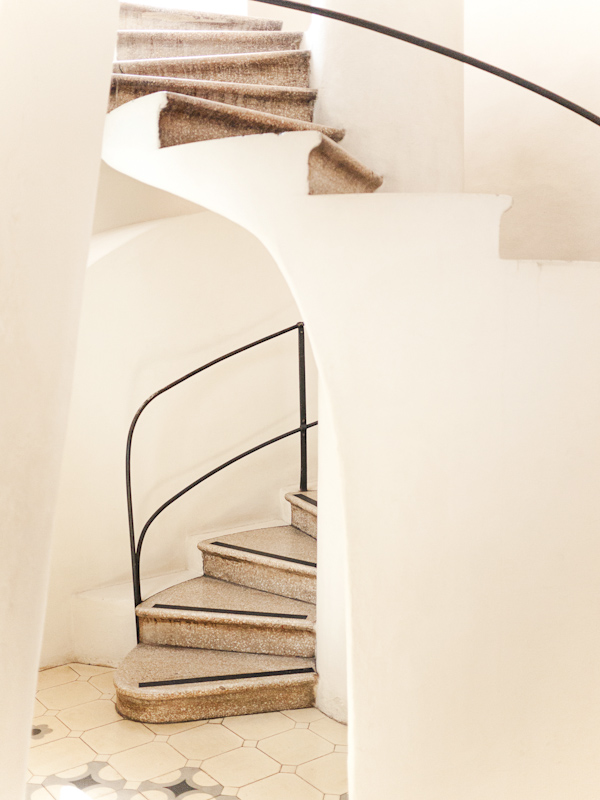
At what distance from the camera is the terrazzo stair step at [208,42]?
111 inches

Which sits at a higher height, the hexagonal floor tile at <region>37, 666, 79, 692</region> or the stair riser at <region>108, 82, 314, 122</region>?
the stair riser at <region>108, 82, 314, 122</region>

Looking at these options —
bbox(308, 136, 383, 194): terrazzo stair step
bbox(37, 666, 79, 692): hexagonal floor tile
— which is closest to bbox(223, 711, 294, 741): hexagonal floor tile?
bbox(37, 666, 79, 692): hexagonal floor tile

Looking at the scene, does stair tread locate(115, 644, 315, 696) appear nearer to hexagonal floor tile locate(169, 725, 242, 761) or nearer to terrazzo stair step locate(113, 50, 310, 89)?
hexagonal floor tile locate(169, 725, 242, 761)

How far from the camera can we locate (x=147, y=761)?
293 centimetres

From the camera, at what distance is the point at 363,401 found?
2006mm

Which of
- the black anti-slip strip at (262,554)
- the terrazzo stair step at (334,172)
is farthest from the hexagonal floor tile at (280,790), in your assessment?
the terrazzo stair step at (334,172)

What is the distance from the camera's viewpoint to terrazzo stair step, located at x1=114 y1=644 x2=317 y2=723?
3.21m

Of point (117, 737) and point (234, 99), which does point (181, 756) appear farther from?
point (234, 99)

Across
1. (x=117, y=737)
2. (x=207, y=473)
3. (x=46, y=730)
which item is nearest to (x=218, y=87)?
(x=207, y=473)

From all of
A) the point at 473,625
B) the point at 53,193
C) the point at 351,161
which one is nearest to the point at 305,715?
the point at 473,625

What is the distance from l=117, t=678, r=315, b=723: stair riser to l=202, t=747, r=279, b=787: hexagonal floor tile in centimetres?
28

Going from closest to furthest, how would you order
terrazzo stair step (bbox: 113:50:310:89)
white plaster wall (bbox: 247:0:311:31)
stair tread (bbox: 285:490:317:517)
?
terrazzo stair step (bbox: 113:50:310:89) < stair tread (bbox: 285:490:317:517) < white plaster wall (bbox: 247:0:311:31)

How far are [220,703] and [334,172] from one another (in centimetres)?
233

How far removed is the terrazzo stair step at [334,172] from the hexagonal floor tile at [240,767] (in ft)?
7.11
